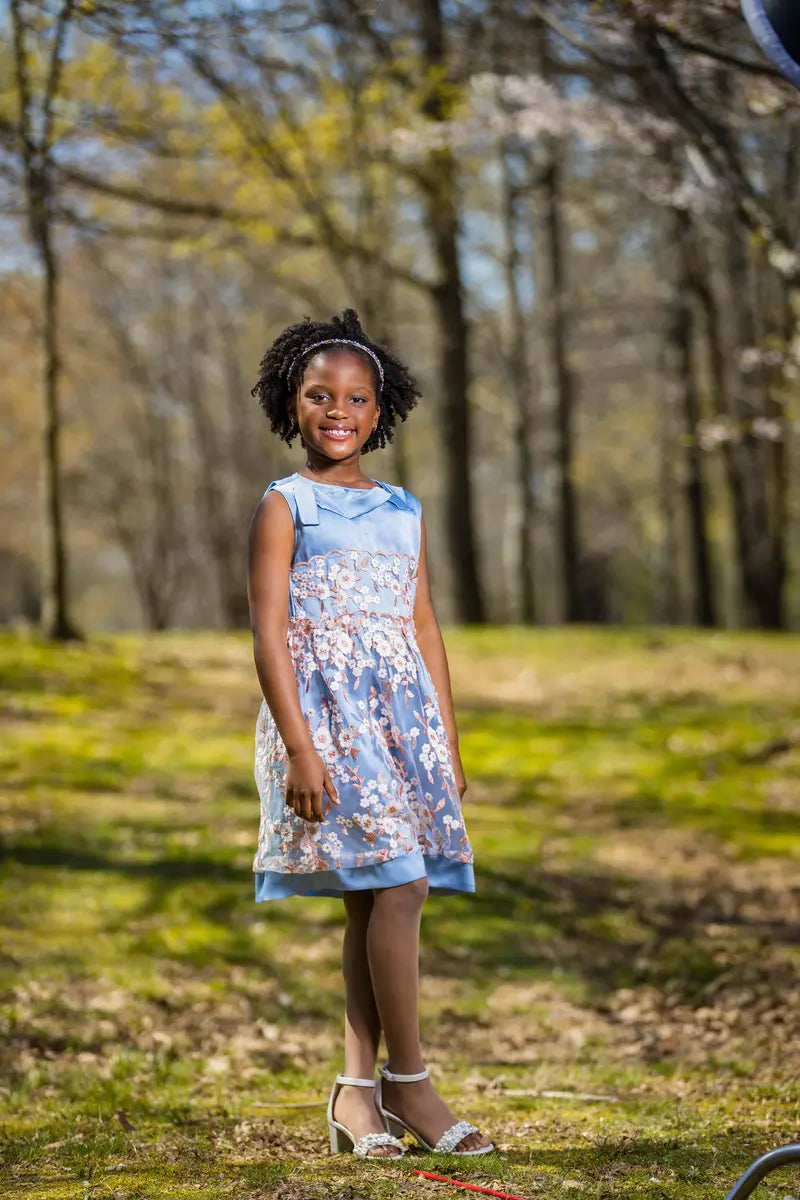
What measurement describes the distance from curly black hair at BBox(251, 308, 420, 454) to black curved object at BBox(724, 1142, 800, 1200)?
6.36 ft

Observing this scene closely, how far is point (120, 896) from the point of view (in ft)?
20.3

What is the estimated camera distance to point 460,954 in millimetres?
5844

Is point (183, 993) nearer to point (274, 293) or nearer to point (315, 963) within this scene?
point (315, 963)

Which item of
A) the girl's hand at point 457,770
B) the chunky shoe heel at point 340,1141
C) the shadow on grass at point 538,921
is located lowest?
the shadow on grass at point 538,921

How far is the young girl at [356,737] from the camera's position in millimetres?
2906

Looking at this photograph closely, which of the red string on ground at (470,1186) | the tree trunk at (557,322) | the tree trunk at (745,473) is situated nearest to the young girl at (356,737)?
the red string on ground at (470,1186)

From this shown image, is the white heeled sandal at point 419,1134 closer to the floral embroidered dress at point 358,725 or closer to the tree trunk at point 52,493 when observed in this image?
the floral embroidered dress at point 358,725

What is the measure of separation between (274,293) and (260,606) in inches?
884

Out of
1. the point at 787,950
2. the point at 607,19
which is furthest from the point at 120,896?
the point at 607,19

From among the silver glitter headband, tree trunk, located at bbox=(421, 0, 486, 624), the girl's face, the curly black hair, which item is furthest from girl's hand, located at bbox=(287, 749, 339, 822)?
tree trunk, located at bbox=(421, 0, 486, 624)

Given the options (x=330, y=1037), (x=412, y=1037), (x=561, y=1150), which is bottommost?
(x=330, y=1037)

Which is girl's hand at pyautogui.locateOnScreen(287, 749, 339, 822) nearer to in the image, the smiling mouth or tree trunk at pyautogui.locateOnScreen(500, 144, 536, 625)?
the smiling mouth

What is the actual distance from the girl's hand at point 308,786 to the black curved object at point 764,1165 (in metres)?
1.15

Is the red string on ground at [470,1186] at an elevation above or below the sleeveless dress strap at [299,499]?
below
